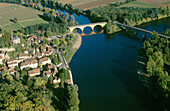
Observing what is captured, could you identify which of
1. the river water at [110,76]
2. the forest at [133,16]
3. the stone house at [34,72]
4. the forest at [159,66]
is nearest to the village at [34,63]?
the stone house at [34,72]

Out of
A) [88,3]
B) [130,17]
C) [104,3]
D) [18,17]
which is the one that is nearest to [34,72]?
[130,17]

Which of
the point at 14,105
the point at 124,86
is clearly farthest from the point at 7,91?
the point at 124,86

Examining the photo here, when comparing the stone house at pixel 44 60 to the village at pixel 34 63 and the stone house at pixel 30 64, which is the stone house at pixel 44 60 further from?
the stone house at pixel 30 64

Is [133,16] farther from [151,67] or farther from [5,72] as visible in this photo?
[5,72]

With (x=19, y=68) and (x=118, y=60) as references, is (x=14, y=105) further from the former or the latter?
(x=118, y=60)

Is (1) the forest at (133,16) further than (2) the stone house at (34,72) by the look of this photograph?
Yes

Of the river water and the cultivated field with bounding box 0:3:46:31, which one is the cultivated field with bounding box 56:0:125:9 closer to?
the cultivated field with bounding box 0:3:46:31
